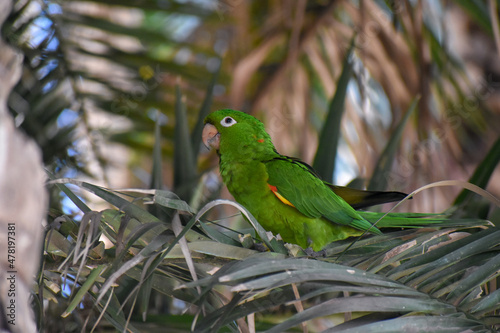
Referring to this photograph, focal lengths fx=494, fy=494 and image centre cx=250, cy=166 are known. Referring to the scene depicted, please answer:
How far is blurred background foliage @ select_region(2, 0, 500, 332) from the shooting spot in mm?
1427

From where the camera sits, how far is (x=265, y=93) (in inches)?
88.0

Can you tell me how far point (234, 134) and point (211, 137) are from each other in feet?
0.25

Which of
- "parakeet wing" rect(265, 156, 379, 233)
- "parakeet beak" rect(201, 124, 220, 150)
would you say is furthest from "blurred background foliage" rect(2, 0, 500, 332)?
"parakeet wing" rect(265, 156, 379, 233)

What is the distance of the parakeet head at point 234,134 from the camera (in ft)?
4.34

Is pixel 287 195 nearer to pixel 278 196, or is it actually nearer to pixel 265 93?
pixel 278 196

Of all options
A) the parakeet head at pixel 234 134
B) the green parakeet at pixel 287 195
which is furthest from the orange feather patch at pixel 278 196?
the parakeet head at pixel 234 134

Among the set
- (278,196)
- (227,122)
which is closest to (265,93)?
(227,122)

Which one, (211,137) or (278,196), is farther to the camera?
(211,137)

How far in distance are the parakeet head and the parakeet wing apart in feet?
0.34

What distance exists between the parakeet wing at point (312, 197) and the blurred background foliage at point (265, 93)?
0.63ft

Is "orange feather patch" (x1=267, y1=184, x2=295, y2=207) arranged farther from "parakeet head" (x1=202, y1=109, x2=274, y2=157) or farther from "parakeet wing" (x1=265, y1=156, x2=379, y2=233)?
"parakeet head" (x1=202, y1=109, x2=274, y2=157)

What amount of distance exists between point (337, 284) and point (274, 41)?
1714 mm

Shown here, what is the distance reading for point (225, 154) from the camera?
1.33 m

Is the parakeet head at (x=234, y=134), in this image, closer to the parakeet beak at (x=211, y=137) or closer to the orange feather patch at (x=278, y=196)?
the parakeet beak at (x=211, y=137)
